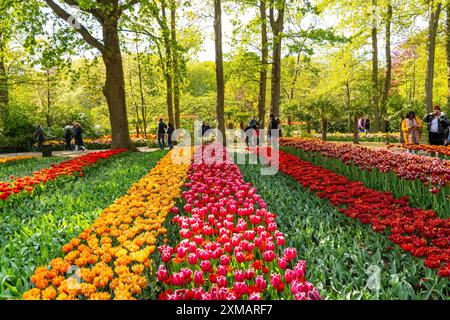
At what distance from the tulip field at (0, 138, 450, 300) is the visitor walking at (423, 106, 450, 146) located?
23.5 ft

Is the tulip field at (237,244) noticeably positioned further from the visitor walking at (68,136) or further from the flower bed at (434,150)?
the visitor walking at (68,136)

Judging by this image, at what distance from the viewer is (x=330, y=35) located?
50.7ft

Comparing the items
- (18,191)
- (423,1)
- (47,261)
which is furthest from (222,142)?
(47,261)

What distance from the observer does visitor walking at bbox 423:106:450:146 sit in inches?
474

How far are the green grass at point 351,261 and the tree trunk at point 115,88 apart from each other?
453 inches

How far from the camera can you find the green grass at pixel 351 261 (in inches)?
100

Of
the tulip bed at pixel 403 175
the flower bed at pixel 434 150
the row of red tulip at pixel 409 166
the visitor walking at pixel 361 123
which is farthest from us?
the visitor walking at pixel 361 123

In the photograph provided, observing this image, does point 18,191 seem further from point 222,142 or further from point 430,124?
point 430,124

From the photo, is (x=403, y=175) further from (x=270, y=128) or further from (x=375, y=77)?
(x=375, y=77)

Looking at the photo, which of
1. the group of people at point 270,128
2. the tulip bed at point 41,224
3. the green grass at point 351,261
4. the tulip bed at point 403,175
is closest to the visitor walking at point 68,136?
the group of people at point 270,128

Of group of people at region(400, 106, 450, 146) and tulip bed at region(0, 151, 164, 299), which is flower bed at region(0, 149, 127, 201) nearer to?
tulip bed at region(0, 151, 164, 299)

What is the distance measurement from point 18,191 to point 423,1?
18.1 metres

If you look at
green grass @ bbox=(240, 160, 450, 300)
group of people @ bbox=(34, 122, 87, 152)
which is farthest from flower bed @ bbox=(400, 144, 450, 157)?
group of people @ bbox=(34, 122, 87, 152)
